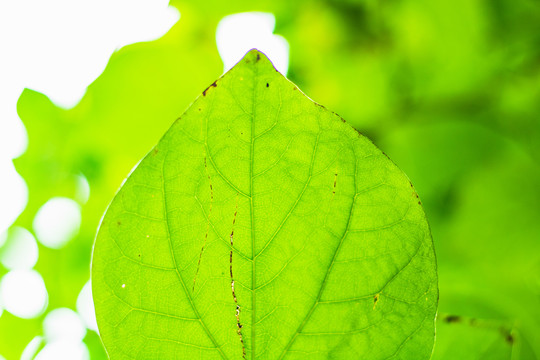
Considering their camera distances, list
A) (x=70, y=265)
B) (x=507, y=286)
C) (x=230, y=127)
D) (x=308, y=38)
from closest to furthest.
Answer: (x=230, y=127) → (x=507, y=286) → (x=308, y=38) → (x=70, y=265)

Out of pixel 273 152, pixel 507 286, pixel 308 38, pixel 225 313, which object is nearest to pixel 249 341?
pixel 225 313

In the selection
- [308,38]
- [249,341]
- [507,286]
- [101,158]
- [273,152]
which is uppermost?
[308,38]

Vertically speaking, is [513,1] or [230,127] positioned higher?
[513,1]

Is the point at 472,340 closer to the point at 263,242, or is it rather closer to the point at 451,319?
the point at 451,319

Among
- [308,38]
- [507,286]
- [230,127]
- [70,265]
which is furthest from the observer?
[70,265]

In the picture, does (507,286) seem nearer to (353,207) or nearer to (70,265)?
(353,207)
